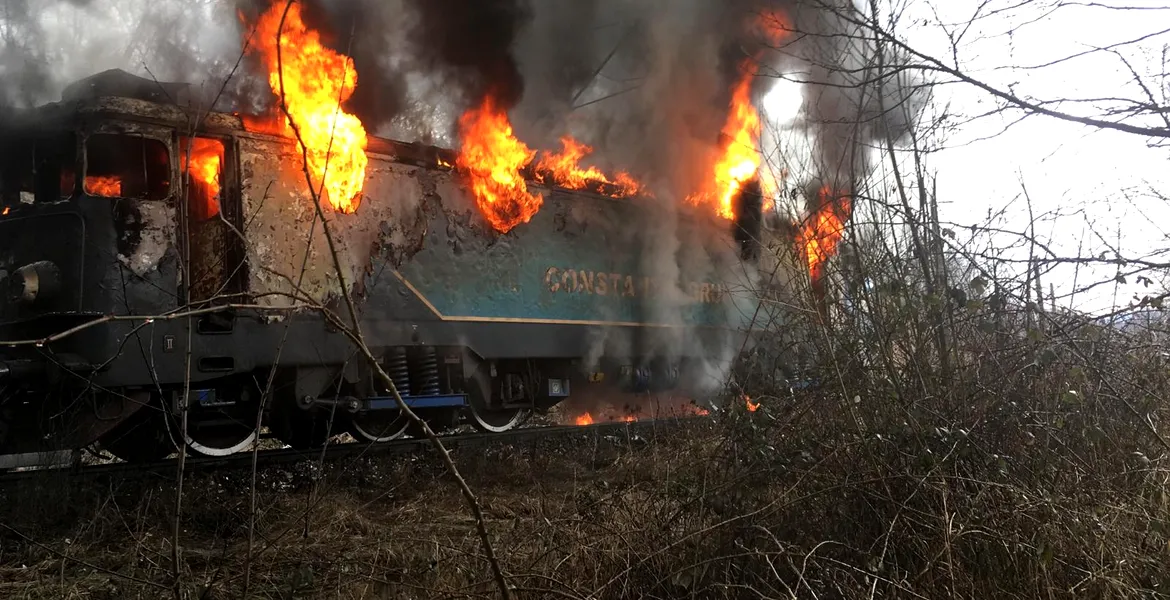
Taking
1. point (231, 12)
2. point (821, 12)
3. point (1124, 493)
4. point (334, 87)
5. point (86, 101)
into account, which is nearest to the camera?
point (1124, 493)

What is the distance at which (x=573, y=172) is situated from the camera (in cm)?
971

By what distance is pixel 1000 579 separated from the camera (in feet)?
11.0

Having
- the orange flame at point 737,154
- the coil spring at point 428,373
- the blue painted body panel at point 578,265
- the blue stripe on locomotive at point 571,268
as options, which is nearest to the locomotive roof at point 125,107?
the blue painted body panel at point 578,265

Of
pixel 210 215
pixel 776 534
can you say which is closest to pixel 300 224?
pixel 210 215

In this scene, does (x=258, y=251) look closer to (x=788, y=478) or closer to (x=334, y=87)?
(x=334, y=87)

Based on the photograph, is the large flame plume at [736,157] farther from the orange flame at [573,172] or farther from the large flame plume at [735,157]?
the orange flame at [573,172]

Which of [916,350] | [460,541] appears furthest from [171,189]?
[916,350]

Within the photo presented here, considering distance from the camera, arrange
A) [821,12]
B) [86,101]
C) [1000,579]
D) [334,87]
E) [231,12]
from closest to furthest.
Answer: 1. [1000,579]
2. [821,12]
3. [86,101]
4. [334,87]
5. [231,12]

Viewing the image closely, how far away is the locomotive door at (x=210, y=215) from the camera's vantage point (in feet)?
21.9

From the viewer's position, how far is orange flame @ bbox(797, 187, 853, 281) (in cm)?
567

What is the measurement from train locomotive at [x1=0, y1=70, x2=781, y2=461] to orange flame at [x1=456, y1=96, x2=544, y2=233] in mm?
191

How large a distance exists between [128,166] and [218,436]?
2575 millimetres

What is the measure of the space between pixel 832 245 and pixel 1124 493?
274 cm

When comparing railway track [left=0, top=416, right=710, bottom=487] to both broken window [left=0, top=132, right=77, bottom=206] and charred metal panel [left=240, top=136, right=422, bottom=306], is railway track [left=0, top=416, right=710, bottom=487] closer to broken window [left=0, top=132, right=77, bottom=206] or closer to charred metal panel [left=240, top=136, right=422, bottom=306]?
charred metal panel [left=240, top=136, right=422, bottom=306]
